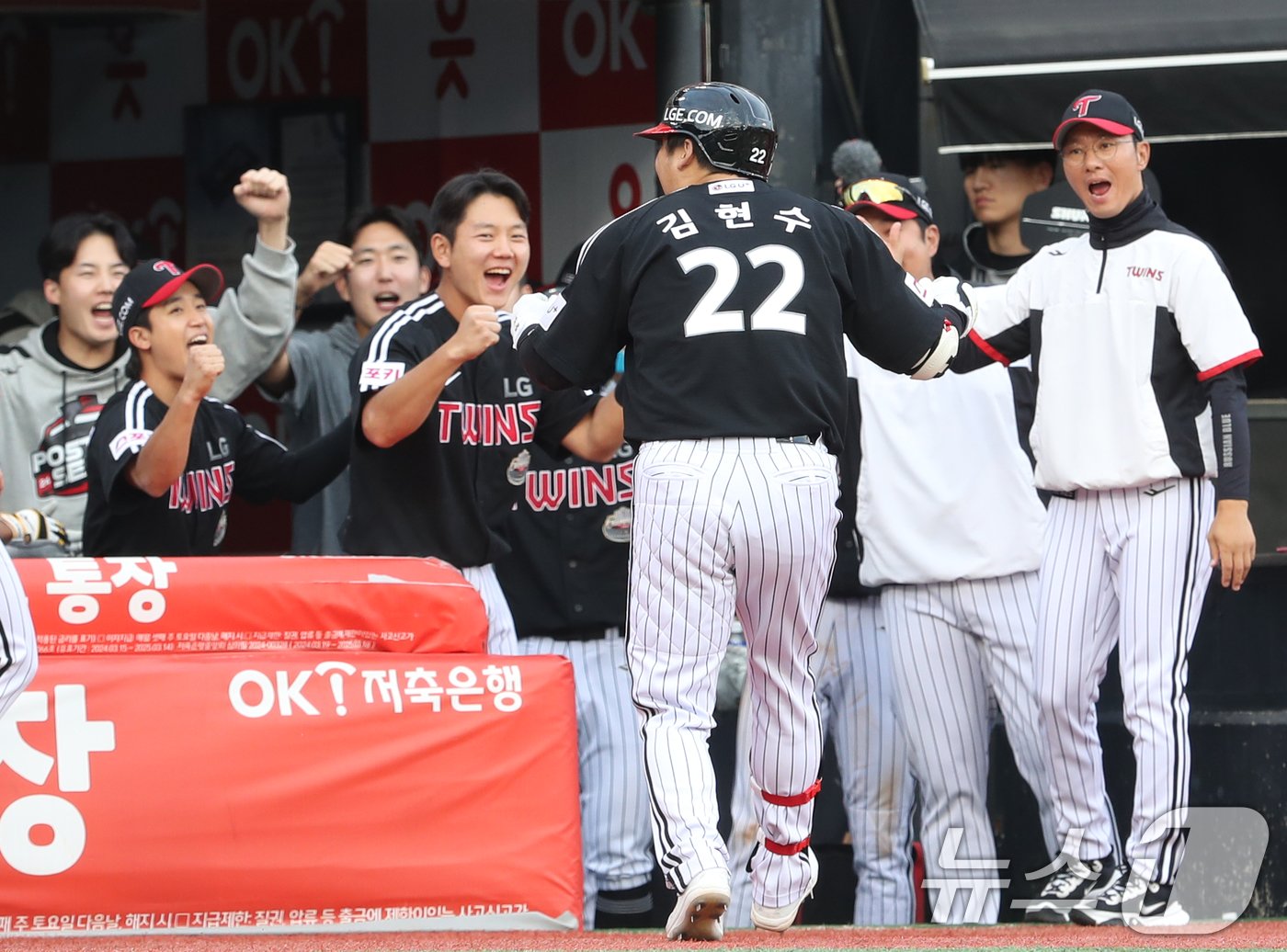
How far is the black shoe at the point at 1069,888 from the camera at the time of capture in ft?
13.6

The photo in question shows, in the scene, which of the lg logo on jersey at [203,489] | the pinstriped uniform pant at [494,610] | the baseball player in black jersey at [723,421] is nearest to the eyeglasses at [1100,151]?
the baseball player in black jersey at [723,421]

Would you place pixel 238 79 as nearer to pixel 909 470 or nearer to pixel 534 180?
pixel 534 180

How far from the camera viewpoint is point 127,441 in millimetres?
4445

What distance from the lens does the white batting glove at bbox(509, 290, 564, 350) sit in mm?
3689

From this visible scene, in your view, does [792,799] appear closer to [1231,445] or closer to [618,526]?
[1231,445]

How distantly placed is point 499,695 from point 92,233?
2.01m

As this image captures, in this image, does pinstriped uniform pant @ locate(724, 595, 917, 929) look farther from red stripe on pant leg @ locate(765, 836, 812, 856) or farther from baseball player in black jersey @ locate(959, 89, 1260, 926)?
red stripe on pant leg @ locate(765, 836, 812, 856)

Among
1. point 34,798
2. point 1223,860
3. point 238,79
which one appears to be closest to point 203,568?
point 34,798

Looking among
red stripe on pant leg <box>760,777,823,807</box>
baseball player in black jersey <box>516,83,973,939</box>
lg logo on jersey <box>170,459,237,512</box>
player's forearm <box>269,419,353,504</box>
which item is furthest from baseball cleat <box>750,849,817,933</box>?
lg logo on jersey <box>170,459,237,512</box>

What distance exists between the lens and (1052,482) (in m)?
4.33

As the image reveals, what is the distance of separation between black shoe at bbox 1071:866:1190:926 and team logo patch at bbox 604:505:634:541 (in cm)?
149

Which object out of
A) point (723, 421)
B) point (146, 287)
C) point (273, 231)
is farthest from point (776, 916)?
point (273, 231)

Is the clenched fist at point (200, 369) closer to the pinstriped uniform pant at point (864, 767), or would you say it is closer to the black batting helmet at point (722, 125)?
the black batting helmet at point (722, 125)

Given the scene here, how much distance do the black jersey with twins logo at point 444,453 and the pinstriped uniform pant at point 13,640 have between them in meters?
1.37
